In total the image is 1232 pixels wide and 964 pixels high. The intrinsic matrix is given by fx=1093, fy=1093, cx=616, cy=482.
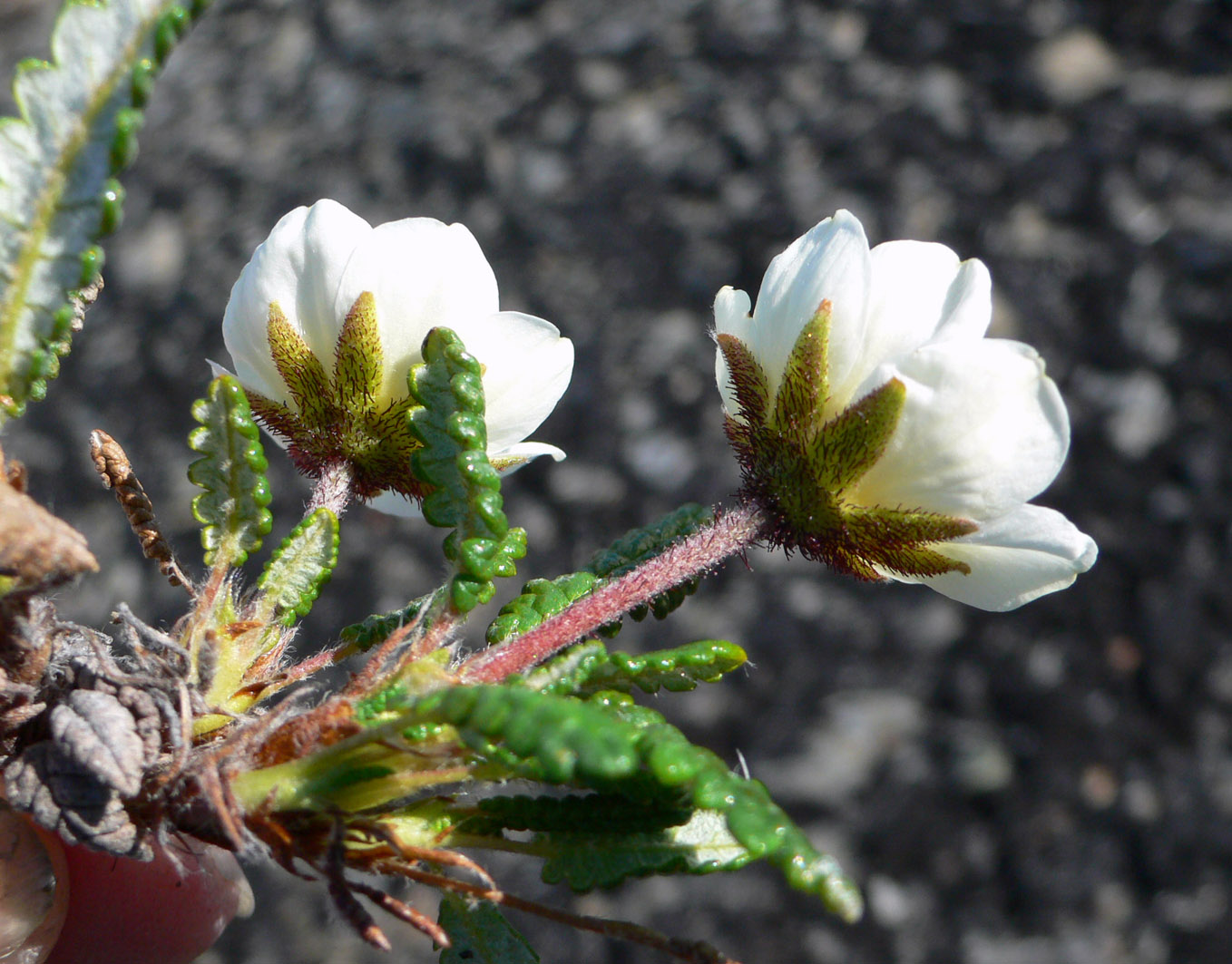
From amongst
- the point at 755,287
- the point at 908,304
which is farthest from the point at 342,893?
the point at 755,287

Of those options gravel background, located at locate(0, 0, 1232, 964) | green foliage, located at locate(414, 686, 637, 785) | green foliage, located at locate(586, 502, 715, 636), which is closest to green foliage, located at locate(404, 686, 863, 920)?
green foliage, located at locate(414, 686, 637, 785)

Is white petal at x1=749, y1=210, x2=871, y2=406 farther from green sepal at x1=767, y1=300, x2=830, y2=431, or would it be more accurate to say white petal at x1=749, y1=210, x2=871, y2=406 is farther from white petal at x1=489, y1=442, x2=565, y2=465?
white petal at x1=489, y1=442, x2=565, y2=465

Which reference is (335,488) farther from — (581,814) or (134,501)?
(581,814)

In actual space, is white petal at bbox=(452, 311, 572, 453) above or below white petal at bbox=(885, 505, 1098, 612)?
above

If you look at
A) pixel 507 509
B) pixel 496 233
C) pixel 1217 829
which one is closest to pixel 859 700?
pixel 1217 829

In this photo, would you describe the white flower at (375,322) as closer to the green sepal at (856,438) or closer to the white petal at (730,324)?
the white petal at (730,324)

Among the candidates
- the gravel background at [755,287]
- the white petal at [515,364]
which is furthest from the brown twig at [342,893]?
the gravel background at [755,287]

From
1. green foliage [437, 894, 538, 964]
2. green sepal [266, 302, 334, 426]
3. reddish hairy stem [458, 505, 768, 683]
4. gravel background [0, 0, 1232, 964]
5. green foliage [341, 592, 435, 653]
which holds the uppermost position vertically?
green sepal [266, 302, 334, 426]
